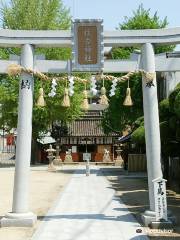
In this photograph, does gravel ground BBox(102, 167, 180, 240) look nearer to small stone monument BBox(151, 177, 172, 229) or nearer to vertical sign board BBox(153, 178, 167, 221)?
small stone monument BBox(151, 177, 172, 229)

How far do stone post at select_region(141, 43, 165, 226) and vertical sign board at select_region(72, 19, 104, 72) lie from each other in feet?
4.02

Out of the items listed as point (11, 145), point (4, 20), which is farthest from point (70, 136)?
point (11, 145)

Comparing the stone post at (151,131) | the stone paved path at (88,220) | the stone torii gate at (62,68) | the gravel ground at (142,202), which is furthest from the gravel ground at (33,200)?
the stone post at (151,131)

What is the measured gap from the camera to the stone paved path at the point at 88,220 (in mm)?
9609

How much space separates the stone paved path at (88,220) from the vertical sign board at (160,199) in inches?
27.0

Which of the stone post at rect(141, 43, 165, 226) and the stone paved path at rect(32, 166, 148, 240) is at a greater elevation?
the stone post at rect(141, 43, 165, 226)

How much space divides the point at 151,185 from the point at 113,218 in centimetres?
177

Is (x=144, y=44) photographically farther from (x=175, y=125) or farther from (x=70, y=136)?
(x=70, y=136)

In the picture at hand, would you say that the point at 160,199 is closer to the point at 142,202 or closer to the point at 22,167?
the point at 22,167

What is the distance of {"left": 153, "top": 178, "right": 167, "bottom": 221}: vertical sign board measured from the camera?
10.5 m

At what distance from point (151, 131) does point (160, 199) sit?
1718 mm

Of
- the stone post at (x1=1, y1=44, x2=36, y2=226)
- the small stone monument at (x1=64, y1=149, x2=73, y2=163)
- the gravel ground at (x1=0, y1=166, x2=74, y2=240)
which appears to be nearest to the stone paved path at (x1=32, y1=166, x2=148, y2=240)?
the gravel ground at (x1=0, y1=166, x2=74, y2=240)

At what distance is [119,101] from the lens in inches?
1224

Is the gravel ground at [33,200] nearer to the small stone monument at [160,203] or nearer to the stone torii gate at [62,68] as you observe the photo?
the stone torii gate at [62,68]
